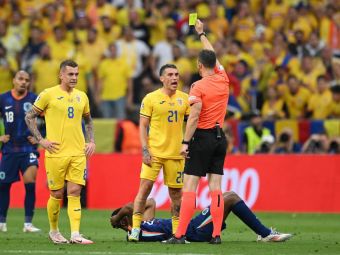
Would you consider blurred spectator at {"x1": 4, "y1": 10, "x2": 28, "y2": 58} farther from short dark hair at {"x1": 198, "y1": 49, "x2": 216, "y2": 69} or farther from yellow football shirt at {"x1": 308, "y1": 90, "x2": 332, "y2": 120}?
Result: short dark hair at {"x1": 198, "y1": 49, "x2": 216, "y2": 69}

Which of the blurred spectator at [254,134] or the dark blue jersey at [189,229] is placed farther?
the blurred spectator at [254,134]

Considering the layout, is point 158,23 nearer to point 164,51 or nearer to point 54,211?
point 164,51

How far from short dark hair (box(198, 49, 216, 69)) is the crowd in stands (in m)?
10.0

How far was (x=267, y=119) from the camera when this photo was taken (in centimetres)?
2447

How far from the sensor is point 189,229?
571 inches

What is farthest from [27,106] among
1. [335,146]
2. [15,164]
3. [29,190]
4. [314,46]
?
[314,46]

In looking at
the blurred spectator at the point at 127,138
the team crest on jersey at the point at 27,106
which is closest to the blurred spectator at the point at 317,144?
the blurred spectator at the point at 127,138

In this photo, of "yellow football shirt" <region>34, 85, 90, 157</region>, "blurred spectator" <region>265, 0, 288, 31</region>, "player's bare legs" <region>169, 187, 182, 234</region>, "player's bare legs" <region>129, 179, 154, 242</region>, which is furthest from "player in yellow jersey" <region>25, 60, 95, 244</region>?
"blurred spectator" <region>265, 0, 288, 31</region>

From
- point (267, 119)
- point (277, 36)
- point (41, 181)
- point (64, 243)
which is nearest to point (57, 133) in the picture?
point (64, 243)

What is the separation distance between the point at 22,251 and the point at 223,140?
3067 millimetres

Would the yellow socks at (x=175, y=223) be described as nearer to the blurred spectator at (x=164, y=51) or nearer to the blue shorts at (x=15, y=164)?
the blue shorts at (x=15, y=164)

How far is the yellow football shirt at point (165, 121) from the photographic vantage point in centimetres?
1515

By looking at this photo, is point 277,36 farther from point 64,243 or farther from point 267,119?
point 64,243

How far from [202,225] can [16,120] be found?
4684 mm
